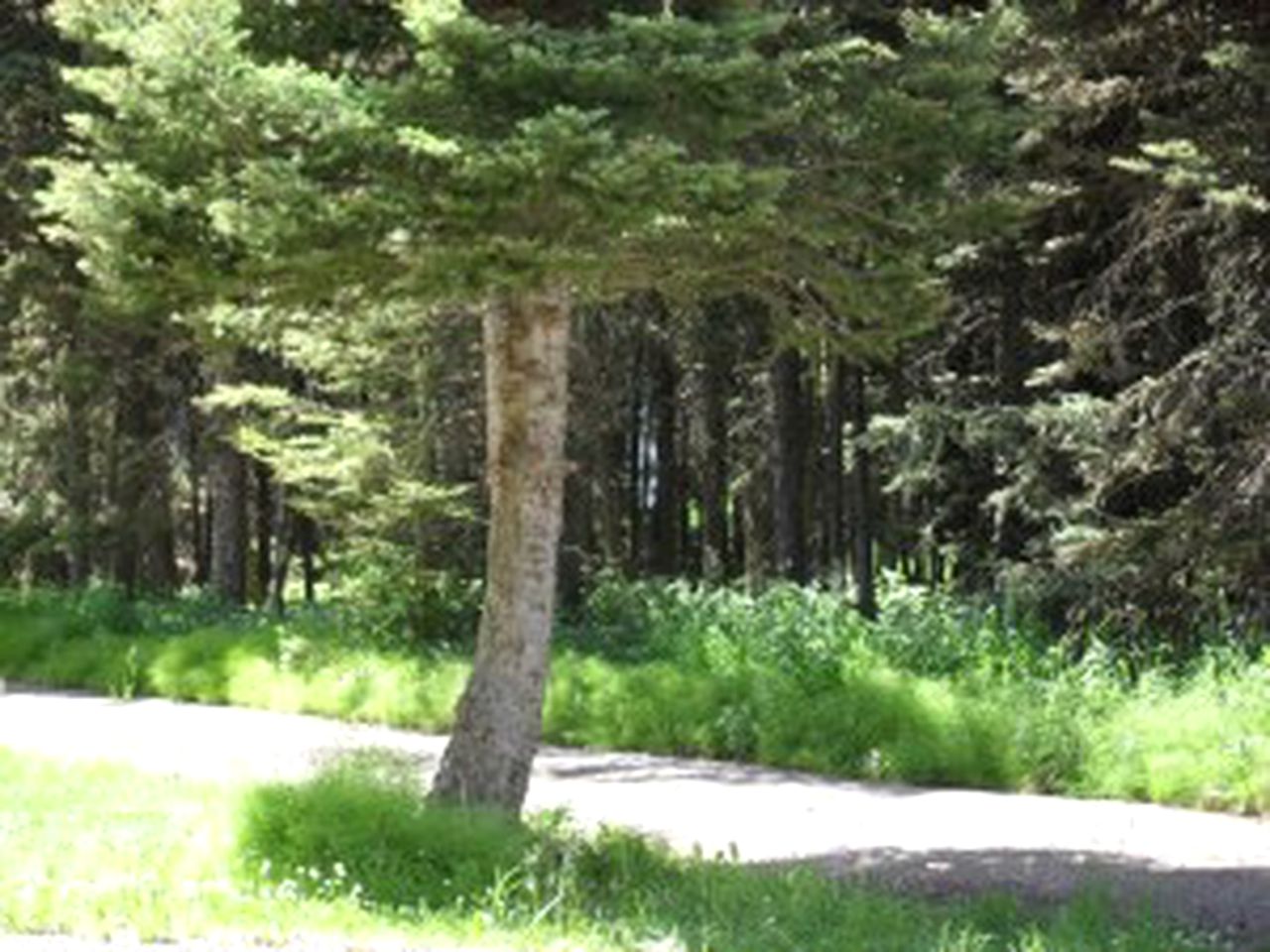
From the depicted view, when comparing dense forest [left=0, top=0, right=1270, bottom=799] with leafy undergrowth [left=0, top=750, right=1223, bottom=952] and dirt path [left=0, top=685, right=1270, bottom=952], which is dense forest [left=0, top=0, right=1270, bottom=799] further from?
dirt path [left=0, top=685, right=1270, bottom=952]

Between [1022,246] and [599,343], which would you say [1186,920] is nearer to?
[1022,246]

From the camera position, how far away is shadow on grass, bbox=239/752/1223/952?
23.4 ft

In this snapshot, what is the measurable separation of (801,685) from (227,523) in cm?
1096

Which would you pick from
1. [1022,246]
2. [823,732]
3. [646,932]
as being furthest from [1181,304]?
[646,932]

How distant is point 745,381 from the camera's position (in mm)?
28797

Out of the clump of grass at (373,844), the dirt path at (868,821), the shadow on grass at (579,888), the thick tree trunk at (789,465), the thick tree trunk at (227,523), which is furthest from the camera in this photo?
A: the thick tree trunk at (227,523)

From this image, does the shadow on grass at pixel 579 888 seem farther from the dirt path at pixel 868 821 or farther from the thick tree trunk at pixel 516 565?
the dirt path at pixel 868 821

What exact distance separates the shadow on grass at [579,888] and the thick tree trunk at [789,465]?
11712 millimetres

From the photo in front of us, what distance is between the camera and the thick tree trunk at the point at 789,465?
2036cm

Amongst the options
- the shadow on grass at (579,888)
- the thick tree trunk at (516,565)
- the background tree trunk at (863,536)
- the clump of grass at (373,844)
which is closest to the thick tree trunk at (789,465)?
the background tree trunk at (863,536)

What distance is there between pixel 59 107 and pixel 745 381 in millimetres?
12283

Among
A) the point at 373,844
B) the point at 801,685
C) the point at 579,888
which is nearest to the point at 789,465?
the point at 801,685

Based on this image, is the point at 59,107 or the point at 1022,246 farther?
the point at 59,107

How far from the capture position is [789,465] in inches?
814
